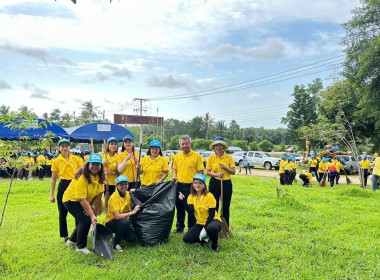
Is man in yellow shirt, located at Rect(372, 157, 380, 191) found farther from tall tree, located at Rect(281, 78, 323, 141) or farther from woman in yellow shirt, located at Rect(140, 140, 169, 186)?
tall tree, located at Rect(281, 78, 323, 141)

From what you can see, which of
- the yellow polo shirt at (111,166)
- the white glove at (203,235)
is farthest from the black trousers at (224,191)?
the yellow polo shirt at (111,166)

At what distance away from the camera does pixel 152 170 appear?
15.7ft

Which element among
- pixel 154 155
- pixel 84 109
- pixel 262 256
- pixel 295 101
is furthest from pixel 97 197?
pixel 84 109

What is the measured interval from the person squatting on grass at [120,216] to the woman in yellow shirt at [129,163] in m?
0.46

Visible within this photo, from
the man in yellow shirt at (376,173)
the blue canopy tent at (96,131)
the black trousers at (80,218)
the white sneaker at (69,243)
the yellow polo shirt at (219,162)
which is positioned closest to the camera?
the black trousers at (80,218)

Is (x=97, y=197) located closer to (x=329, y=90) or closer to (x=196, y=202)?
(x=196, y=202)

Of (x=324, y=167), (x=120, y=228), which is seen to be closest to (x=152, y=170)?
(x=120, y=228)

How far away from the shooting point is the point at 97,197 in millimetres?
4371

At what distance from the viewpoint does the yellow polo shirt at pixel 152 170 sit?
188 inches

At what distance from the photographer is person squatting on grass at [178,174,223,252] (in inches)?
168

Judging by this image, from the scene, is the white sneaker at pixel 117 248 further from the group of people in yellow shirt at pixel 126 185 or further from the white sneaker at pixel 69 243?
the white sneaker at pixel 69 243

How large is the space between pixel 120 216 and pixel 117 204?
17 cm

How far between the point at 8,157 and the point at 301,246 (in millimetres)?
3937

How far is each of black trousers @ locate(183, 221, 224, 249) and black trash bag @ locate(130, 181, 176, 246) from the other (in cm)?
34
